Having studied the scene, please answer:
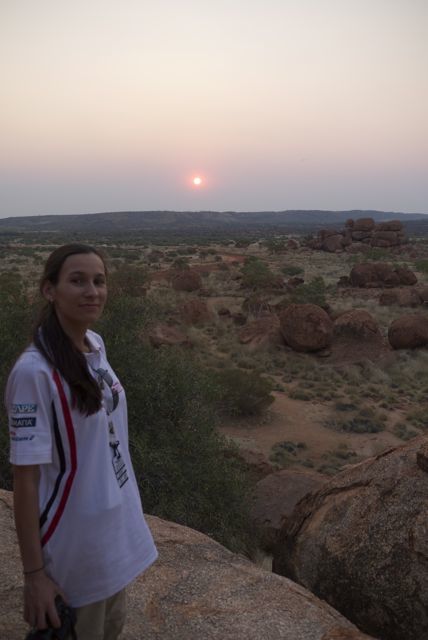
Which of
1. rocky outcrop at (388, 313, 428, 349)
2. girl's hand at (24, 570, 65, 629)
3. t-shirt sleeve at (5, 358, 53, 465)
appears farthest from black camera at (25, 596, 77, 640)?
rocky outcrop at (388, 313, 428, 349)

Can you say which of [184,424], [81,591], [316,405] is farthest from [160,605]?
[316,405]

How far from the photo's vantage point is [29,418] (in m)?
1.57

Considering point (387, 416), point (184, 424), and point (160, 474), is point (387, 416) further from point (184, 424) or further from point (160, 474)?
point (160, 474)

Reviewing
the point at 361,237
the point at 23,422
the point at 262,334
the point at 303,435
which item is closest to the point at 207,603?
the point at 23,422

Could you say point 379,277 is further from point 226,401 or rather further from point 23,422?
point 23,422

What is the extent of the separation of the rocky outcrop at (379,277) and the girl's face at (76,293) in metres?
26.6

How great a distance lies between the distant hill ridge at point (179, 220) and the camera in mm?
141750

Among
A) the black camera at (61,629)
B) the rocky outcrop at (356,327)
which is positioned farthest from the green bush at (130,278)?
the black camera at (61,629)

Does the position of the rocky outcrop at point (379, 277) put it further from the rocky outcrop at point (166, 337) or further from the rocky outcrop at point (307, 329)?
the rocky outcrop at point (166, 337)

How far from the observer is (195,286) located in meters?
25.7

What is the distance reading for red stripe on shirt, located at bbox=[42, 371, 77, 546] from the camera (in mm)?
1618

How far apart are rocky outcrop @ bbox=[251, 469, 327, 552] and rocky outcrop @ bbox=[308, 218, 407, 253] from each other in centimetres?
4204

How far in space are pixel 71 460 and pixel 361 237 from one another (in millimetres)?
51508

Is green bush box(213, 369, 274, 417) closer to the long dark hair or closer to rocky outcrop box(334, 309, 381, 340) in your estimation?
rocky outcrop box(334, 309, 381, 340)
